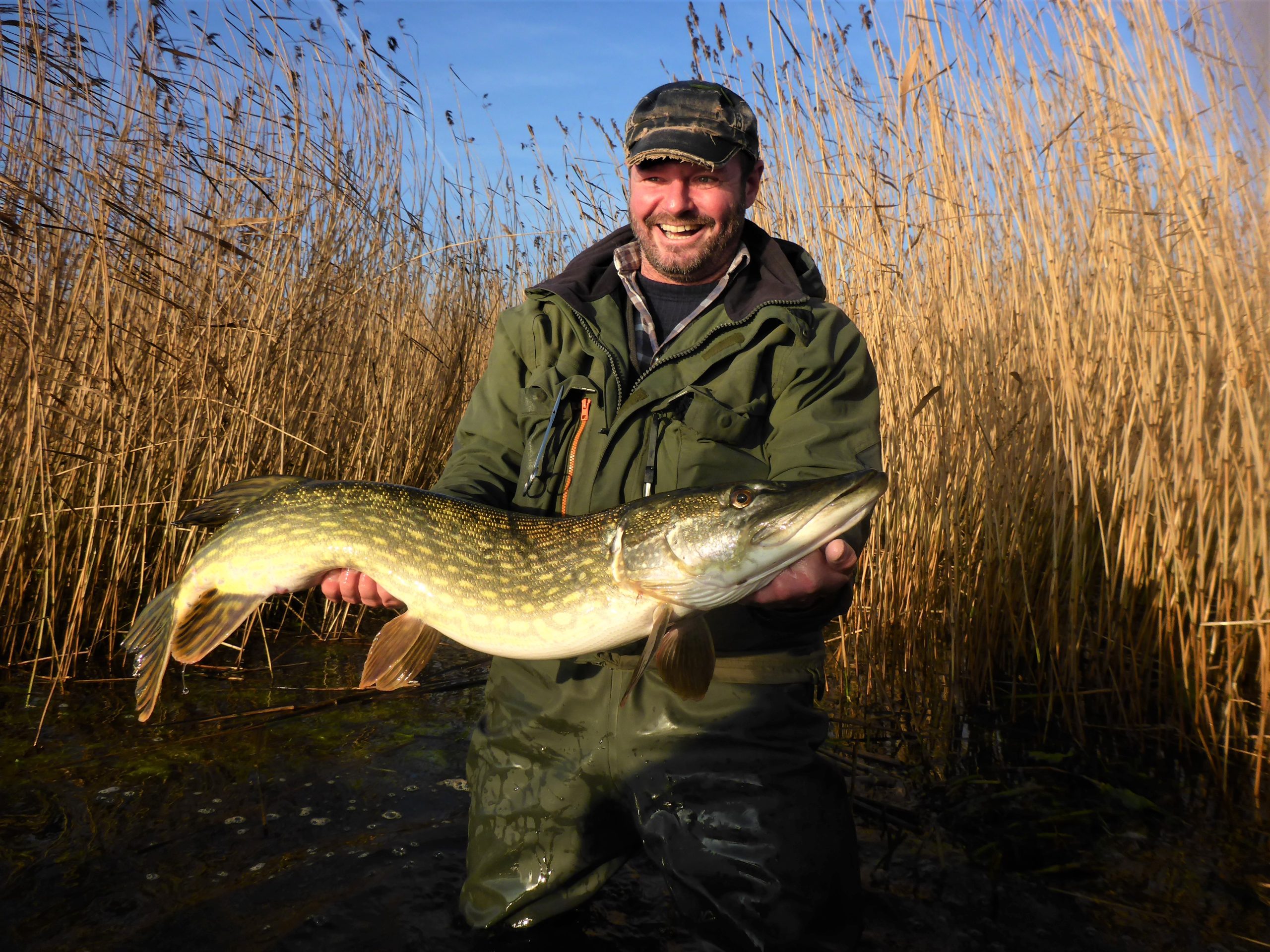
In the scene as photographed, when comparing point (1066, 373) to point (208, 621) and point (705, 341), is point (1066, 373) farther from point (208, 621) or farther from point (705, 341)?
point (208, 621)

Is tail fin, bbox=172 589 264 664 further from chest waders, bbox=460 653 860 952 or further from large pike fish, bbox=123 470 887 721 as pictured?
chest waders, bbox=460 653 860 952

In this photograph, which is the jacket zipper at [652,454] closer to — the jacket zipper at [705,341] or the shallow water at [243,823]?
the jacket zipper at [705,341]

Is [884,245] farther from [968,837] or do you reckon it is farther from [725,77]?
[968,837]

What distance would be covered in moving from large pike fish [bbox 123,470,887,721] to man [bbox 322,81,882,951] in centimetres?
14

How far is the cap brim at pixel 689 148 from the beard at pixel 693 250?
0.15 m

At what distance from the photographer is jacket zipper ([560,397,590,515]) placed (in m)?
2.17

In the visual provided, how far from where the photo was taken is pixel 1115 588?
289cm

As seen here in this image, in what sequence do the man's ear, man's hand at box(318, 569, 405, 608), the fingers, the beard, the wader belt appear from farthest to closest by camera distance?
the man's ear < the beard < man's hand at box(318, 569, 405, 608) < the wader belt < the fingers

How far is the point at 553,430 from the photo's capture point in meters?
2.18

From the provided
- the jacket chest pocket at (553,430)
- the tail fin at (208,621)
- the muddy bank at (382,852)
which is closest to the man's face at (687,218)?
the jacket chest pocket at (553,430)

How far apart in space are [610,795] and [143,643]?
3.78 feet

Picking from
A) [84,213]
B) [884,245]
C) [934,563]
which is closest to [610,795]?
[934,563]

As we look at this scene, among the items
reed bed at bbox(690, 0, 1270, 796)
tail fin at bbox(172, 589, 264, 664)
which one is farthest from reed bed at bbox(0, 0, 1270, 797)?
tail fin at bbox(172, 589, 264, 664)

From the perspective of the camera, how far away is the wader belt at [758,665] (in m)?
1.97
